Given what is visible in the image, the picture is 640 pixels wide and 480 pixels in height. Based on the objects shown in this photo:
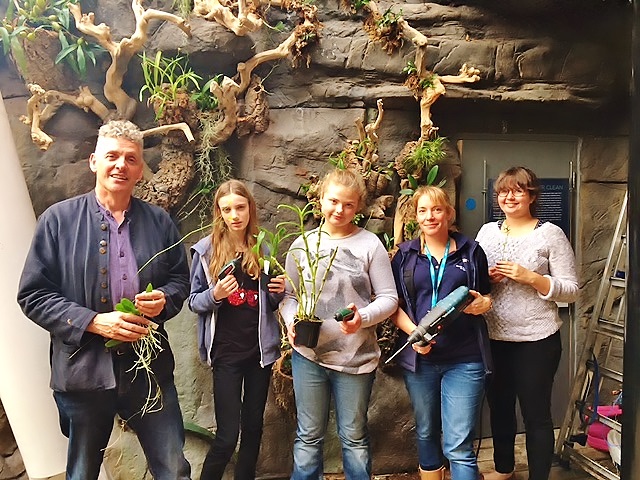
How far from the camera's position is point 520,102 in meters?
1.79

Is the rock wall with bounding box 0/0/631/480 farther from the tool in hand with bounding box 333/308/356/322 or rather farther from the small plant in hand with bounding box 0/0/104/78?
the tool in hand with bounding box 333/308/356/322

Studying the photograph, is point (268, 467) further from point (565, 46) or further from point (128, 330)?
point (565, 46)

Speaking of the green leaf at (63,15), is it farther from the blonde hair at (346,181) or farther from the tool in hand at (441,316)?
the tool in hand at (441,316)

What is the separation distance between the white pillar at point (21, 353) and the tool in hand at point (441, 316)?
1.04 m

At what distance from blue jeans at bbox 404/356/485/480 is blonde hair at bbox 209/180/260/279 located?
0.60 meters

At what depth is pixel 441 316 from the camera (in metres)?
1.46

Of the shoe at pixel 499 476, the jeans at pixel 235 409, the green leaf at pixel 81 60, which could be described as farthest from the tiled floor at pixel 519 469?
the green leaf at pixel 81 60

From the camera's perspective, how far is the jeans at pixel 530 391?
164cm

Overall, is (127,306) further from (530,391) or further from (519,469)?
(519,469)

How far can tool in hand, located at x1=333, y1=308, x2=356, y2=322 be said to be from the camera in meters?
1.42

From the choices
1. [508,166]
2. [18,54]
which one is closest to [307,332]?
[508,166]

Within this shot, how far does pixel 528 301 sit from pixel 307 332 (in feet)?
2.41

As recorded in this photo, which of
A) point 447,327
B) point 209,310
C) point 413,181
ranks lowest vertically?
point 447,327

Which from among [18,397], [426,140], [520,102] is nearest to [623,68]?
[520,102]
